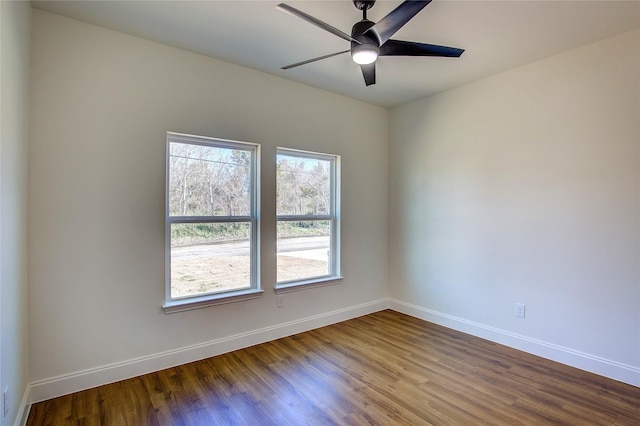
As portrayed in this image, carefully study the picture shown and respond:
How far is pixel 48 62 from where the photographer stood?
2.22m

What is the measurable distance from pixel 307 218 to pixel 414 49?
6.78 feet

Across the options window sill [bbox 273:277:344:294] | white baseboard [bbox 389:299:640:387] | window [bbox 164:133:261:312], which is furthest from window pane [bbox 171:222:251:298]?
white baseboard [bbox 389:299:640:387]

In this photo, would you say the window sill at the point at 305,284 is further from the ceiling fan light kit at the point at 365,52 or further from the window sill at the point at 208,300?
the ceiling fan light kit at the point at 365,52

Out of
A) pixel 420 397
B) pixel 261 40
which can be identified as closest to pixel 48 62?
pixel 261 40

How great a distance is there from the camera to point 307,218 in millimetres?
3643

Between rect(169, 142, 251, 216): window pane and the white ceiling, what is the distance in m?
0.86

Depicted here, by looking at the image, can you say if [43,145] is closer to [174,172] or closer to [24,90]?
[24,90]

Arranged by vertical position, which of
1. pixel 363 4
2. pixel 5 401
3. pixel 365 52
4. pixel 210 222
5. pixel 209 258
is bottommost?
pixel 5 401

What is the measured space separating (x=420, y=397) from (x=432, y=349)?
0.87 m

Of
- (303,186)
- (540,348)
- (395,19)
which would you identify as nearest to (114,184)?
(303,186)

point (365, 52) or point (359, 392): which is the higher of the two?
point (365, 52)

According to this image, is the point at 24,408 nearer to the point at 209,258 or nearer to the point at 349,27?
the point at 209,258

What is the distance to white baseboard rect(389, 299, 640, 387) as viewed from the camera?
98.3 inches

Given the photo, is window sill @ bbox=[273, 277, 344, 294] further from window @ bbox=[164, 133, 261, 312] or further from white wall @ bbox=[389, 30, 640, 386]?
white wall @ bbox=[389, 30, 640, 386]
